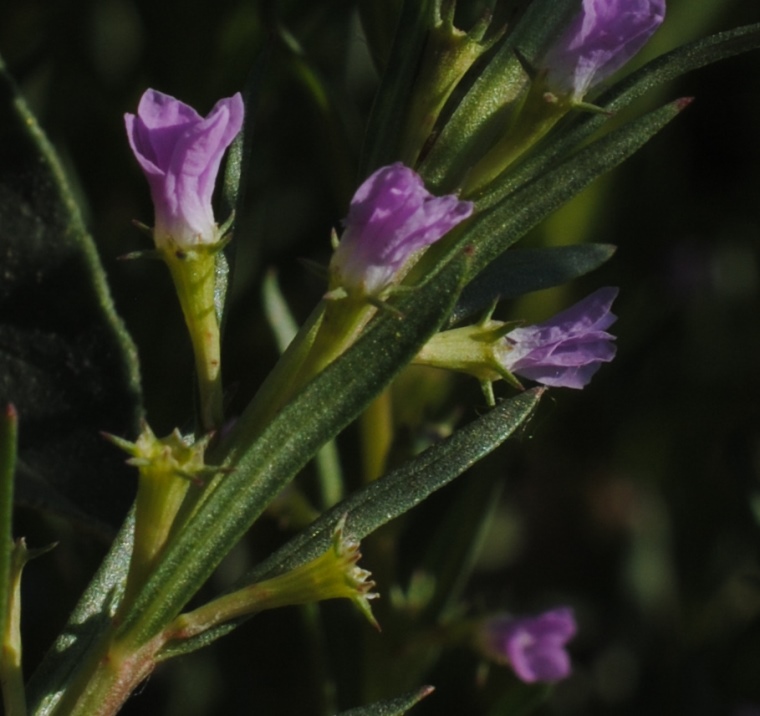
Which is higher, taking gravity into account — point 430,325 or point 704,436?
point 430,325

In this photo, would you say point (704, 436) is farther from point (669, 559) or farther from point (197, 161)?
point (197, 161)

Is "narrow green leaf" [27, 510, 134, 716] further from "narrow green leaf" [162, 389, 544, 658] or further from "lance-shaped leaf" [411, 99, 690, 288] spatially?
"lance-shaped leaf" [411, 99, 690, 288]

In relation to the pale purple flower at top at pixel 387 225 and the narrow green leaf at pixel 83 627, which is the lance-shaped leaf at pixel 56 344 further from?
the pale purple flower at top at pixel 387 225

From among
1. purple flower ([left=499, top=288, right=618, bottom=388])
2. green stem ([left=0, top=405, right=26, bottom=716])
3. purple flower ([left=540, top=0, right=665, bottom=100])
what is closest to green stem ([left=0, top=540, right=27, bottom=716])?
green stem ([left=0, top=405, right=26, bottom=716])

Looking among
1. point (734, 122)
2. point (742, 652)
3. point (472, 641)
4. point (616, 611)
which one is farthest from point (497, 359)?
point (734, 122)

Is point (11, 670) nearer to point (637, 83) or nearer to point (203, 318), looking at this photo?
point (203, 318)

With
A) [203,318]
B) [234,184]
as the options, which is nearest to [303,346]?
[203,318]
